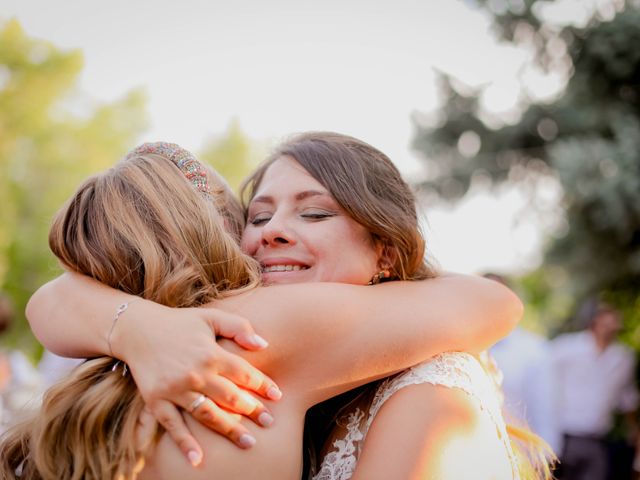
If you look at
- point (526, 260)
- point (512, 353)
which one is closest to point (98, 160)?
point (526, 260)

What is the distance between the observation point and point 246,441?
5.52ft

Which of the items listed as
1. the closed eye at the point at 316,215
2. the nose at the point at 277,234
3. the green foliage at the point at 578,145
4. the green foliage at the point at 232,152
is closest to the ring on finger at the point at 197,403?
the nose at the point at 277,234

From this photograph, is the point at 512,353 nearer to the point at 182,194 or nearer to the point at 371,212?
the point at 371,212

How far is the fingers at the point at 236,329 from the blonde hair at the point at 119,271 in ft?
0.59

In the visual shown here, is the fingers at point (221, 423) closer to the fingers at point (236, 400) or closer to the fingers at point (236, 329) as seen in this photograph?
the fingers at point (236, 400)

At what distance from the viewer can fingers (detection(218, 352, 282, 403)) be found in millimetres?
1690

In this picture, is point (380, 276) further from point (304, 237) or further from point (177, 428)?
point (177, 428)

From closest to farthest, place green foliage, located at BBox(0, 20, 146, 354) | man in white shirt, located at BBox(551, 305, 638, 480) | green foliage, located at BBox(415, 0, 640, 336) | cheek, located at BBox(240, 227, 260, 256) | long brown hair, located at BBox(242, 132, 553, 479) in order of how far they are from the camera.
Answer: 1. long brown hair, located at BBox(242, 132, 553, 479)
2. cheek, located at BBox(240, 227, 260, 256)
3. man in white shirt, located at BBox(551, 305, 638, 480)
4. green foliage, located at BBox(415, 0, 640, 336)
5. green foliage, located at BBox(0, 20, 146, 354)

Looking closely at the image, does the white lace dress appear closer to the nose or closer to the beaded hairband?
the nose

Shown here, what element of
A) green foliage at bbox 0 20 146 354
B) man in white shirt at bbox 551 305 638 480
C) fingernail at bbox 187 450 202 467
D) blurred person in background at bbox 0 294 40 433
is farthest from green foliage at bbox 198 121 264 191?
fingernail at bbox 187 450 202 467

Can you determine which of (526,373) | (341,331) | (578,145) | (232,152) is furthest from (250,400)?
(232,152)

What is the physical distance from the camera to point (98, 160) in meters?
Result: 25.8

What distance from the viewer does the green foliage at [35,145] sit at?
22.9 meters

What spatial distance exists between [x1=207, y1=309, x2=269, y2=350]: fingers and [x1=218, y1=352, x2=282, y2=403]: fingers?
0.16 feet
